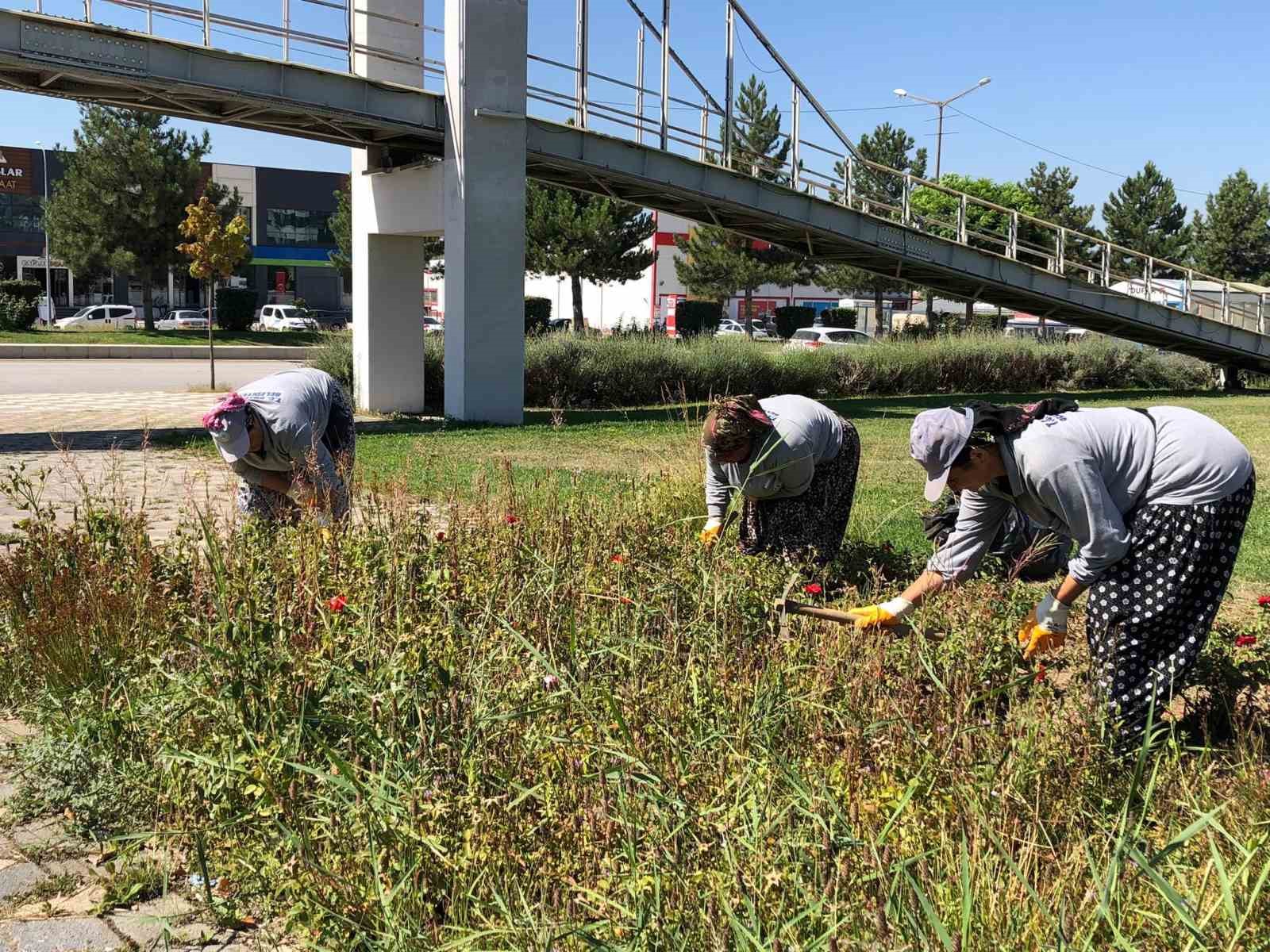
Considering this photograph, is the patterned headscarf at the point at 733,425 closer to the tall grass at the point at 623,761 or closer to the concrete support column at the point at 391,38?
the tall grass at the point at 623,761

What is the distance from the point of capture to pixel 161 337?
41000 mm

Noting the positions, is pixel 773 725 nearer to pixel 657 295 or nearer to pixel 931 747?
pixel 931 747

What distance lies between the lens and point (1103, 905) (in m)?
2.19

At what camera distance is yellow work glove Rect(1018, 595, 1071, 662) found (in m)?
4.15

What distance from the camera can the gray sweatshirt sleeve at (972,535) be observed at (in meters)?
4.62

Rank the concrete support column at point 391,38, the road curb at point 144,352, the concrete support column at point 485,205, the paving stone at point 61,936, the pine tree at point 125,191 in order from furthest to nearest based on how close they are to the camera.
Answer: the pine tree at point 125,191 → the road curb at point 144,352 → the concrete support column at point 391,38 → the concrete support column at point 485,205 → the paving stone at point 61,936

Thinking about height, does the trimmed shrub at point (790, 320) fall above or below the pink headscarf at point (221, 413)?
above

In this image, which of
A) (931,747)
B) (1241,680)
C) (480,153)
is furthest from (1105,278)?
(931,747)

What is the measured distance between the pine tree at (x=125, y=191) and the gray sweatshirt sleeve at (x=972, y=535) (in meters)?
39.9

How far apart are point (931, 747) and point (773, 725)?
0.42m

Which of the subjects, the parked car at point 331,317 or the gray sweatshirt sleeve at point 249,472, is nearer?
the gray sweatshirt sleeve at point 249,472

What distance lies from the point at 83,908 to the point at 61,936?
16 cm

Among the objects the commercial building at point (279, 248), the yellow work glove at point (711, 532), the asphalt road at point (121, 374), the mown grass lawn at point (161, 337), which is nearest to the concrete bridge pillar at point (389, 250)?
the asphalt road at point (121, 374)

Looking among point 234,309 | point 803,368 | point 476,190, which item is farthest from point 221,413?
point 234,309
